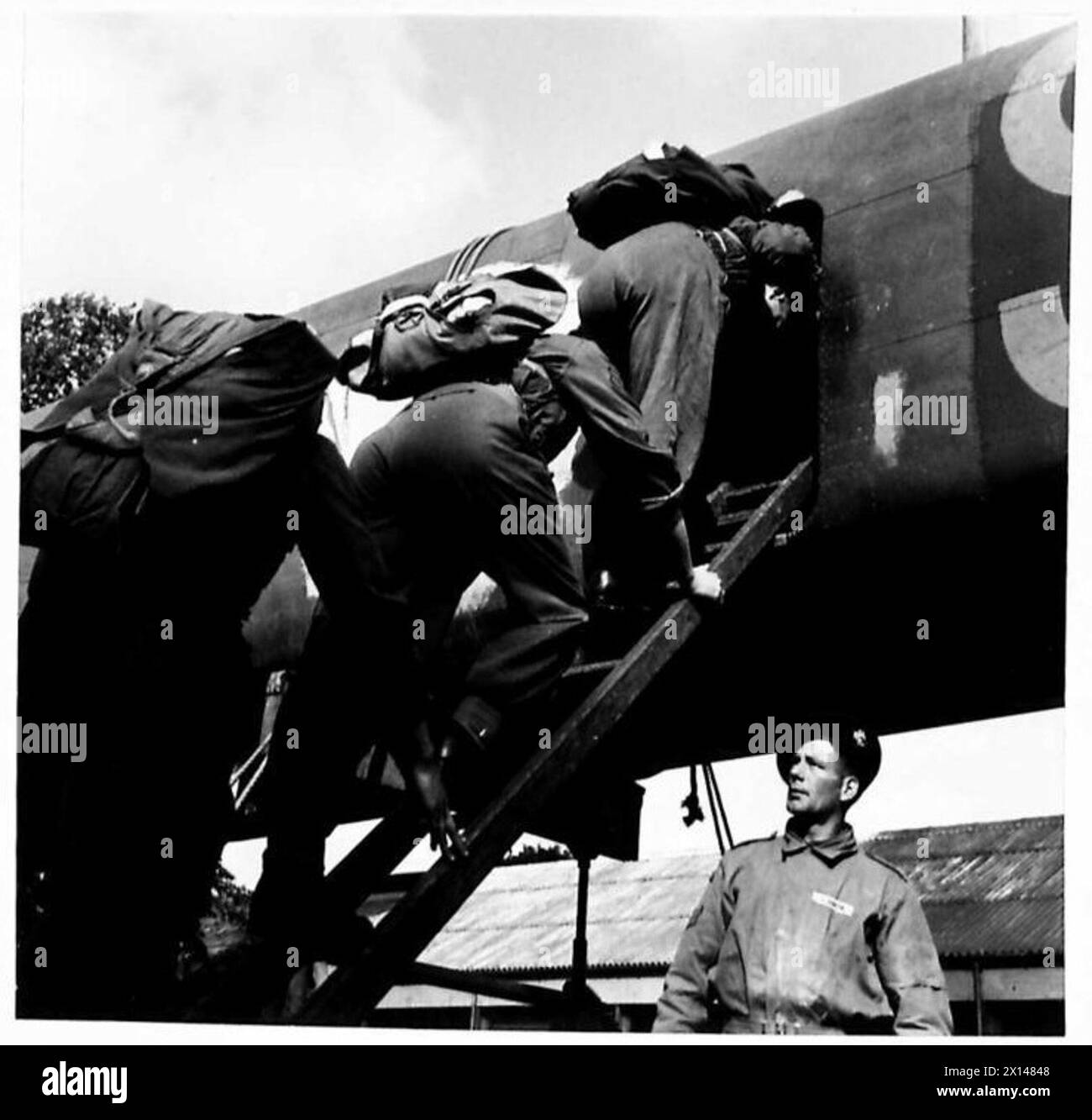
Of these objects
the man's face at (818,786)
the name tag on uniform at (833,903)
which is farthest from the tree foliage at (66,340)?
the name tag on uniform at (833,903)

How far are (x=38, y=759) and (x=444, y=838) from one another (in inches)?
92.7

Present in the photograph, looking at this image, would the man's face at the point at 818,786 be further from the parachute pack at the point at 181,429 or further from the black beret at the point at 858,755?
the parachute pack at the point at 181,429

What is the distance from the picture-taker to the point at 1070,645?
8688mm

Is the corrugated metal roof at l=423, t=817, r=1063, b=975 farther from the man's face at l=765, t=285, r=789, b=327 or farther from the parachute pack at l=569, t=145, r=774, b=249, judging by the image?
the parachute pack at l=569, t=145, r=774, b=249

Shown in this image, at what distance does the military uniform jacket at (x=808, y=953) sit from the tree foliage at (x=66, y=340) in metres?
5.39

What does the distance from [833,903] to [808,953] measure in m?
0.23

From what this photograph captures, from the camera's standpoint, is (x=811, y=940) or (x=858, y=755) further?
(x=858, y=755)

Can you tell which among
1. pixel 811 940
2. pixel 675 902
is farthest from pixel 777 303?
pixel 675 902

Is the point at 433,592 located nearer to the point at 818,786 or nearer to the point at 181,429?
the point at 181,429

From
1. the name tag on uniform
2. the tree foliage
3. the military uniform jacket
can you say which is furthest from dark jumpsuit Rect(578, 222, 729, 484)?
the tree foliage

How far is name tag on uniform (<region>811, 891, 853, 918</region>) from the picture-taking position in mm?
7957

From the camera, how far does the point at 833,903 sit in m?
8.00

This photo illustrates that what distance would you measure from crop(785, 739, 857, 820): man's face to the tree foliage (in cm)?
521
